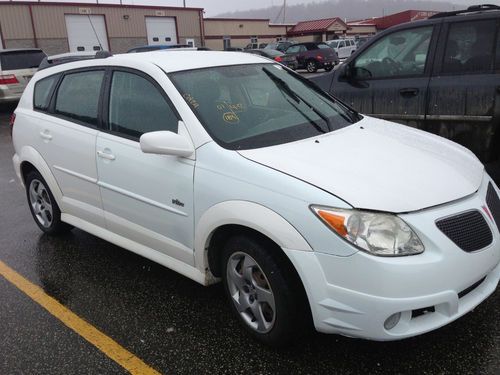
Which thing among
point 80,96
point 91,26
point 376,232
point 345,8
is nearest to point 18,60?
point 80,96

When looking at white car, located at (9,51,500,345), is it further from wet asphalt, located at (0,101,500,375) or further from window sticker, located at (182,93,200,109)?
wet asphalt, located at (0,101,500,375)

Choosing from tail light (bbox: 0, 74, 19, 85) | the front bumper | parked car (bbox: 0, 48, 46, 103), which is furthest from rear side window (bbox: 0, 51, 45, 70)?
the front bumper

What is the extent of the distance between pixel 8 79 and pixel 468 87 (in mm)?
12496

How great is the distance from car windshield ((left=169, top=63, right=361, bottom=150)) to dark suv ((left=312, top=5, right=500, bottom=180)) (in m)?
1.37

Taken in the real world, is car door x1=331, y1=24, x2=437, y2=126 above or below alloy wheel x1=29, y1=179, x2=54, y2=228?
above

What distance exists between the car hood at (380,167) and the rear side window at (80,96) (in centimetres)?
164

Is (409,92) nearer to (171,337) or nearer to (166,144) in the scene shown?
(166,144)

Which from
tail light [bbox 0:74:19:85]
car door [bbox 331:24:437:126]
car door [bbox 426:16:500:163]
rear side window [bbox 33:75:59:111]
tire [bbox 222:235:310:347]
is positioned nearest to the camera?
tire [bbox 222:235:310:347]

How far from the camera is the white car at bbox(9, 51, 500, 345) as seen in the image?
2.33 m

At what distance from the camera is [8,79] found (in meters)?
13.2

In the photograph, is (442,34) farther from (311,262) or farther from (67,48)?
(67,48)

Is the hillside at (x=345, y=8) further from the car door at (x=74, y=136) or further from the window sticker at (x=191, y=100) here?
the window sticker at (x=191, y=100)

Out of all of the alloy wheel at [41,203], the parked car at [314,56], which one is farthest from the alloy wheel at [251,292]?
the parked car at [314,56]

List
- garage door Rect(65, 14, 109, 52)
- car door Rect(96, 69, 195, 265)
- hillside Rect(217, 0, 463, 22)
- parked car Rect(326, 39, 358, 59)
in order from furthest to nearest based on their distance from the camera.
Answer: hillside Rect(217, 0, 463, 22) < parked car Rect(326, 39, 358, 59) < garage door Rect(65, 14, 109, 52) < car door Rect(96, 69, 195, 265)
